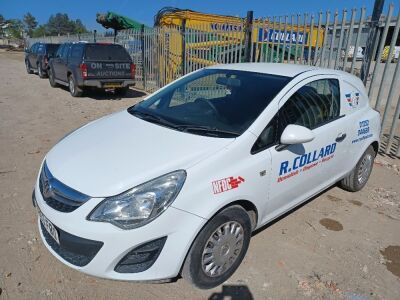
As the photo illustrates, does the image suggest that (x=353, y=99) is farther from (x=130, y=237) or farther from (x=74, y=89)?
(x=74, y=89)

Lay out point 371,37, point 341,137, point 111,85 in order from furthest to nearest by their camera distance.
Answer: point 111,85 → point 371,37 → point 341,137

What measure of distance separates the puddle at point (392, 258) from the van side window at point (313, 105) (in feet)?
4.61

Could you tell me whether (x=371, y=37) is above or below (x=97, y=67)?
above

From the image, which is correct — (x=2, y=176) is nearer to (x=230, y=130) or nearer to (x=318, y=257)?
(x=230, y=130)

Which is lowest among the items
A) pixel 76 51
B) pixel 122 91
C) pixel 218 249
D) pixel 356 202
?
pixel 122 91

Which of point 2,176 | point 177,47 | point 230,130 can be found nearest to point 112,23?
point 177,47

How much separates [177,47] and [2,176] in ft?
25.2

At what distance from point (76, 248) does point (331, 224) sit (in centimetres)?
→ 273

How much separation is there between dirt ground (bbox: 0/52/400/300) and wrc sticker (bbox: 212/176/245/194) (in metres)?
0.86

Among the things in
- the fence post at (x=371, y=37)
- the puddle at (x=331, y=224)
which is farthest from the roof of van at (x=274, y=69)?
the fence post at (x=371, y=37)

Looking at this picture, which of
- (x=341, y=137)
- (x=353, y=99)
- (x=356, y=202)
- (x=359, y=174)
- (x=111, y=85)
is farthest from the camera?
(x=111, y=85)

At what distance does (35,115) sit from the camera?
27.7 feet

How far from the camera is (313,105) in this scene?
3365mm

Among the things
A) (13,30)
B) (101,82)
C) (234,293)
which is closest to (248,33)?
(101,82)
